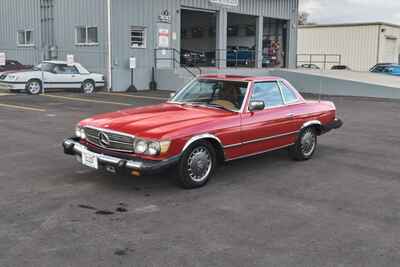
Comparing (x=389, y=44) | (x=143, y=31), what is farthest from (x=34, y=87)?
(x=389, y=44)

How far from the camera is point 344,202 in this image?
580cm

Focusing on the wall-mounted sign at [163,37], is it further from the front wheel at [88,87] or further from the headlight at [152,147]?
the headlight at [152,147]

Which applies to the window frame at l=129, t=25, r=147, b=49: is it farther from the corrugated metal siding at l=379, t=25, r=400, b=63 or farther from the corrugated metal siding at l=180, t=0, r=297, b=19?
the corrugated metal siding at l=379, t=25, r=400, b=63

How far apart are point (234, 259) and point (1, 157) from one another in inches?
207

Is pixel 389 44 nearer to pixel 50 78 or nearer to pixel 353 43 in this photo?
pixel 353 43

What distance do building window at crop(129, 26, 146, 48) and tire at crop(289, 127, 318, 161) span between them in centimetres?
1585

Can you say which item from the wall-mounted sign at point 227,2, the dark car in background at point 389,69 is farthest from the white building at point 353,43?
the wall-mounted sign at point 227,2

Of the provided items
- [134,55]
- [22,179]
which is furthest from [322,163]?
[134,55]

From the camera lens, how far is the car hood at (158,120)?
231 inches

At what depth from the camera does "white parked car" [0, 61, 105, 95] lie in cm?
1894

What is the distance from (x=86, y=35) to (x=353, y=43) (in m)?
28.8

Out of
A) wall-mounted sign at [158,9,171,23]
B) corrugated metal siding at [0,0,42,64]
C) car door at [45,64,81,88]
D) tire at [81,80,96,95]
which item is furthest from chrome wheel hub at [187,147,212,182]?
corrugated metal siding at [0,0,42,64]

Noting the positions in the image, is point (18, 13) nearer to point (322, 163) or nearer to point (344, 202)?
point (322, 163)

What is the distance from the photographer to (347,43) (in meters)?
44.6
